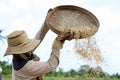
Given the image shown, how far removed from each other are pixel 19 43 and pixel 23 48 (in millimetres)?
115

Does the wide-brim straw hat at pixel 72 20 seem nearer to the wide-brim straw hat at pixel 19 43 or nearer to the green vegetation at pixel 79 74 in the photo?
the wide-brim straw hat at pixel 19 43

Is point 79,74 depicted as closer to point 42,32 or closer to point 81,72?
point 81,72

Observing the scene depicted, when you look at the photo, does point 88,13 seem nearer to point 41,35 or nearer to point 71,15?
point 71,15

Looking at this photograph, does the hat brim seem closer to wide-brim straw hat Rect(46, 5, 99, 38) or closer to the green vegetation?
wide-brim straw hat Rect(46, 5, 99, 38)

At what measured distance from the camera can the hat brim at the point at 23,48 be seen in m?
6.02

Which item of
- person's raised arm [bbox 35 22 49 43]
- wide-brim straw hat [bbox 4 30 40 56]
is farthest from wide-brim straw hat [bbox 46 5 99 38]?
wide-brim straw hat [bbox 4 30 40 56]

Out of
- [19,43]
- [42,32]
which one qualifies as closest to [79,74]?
[42,32]

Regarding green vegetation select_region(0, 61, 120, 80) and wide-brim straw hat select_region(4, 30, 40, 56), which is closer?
wide-brim straw hat select_region(4, 30, 40, 56)

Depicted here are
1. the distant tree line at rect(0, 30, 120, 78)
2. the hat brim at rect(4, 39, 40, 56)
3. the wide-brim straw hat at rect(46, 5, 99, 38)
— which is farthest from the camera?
the distant tree line at rect(0, 30, 120, 78)

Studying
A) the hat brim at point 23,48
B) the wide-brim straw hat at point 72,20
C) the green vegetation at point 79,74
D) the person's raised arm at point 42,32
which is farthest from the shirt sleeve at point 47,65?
the green vegetation at point 79,74

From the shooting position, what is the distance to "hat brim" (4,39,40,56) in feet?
19.7

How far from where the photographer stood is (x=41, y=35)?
6648 millimetres

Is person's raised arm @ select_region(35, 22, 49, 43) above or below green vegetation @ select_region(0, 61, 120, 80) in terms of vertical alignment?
above

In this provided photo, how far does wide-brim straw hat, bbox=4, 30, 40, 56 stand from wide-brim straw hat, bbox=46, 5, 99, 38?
0.29m
